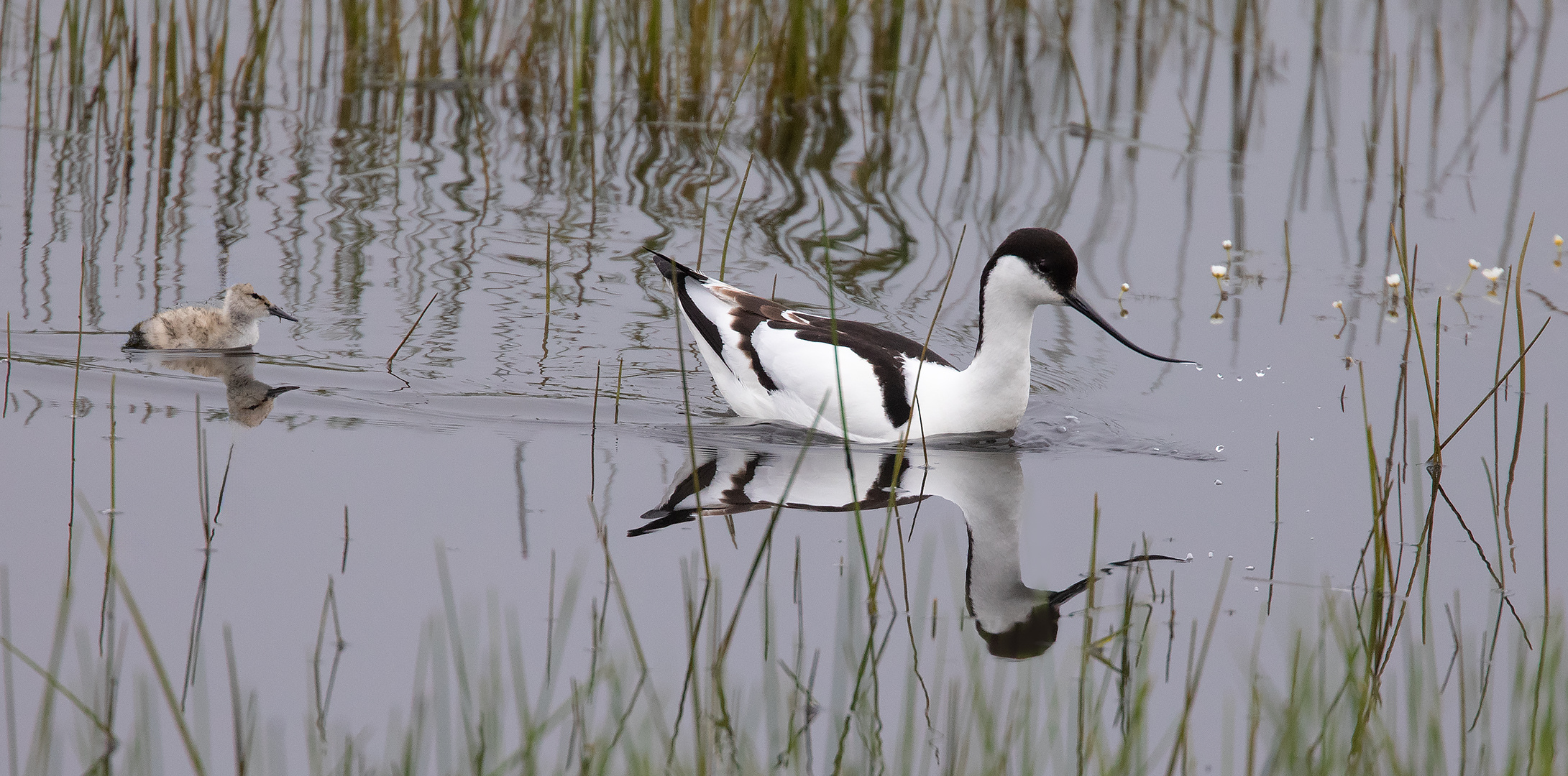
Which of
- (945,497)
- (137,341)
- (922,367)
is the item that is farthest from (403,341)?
(945,497)

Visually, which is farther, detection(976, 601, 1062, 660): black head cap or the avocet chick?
the avocet chick

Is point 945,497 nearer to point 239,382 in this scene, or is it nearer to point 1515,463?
point 1515,463

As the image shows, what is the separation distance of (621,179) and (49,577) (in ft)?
16.7

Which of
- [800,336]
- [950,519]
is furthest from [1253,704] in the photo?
[800,336]

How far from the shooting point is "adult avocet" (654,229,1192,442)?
18.2 feet

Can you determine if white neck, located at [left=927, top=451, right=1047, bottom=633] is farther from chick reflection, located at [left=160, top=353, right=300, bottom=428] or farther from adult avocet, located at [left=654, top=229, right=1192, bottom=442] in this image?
chick reflection, located at [left=160, top=353, right=300, bottom=428]

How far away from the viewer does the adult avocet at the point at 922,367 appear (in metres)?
5.55

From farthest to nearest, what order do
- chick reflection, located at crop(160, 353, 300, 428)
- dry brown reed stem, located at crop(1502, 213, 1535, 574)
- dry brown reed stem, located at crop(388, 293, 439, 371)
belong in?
dry brown reed stem, located at crop(388, 293, 439, 371), chick reflection, located at crop(160, 353, 300, 428), dry brown reed stem, located at crop(1502, 213, 1535, 574)

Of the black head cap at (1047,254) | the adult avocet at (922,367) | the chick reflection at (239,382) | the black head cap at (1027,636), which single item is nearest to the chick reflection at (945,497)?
the black head cap at (1027,636)

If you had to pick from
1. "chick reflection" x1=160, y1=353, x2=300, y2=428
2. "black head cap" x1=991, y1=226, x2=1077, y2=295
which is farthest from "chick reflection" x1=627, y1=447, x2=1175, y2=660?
"chick reflection" x1=160, y1=353, x2=300, y2=428

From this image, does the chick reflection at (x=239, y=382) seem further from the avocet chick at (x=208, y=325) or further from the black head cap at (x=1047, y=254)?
the black head cap at (x=1047, y=254)

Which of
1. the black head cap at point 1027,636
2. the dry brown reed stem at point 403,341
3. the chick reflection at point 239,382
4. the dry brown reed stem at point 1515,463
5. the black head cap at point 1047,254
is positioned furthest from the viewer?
the dry brown reed stem at point 403,341

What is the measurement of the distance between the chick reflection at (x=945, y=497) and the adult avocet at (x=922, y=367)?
152 millimetres

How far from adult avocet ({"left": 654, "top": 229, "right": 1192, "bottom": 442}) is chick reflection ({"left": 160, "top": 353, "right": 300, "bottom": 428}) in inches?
63.5
